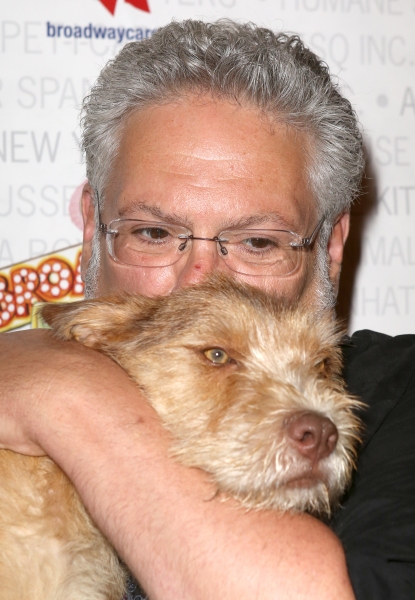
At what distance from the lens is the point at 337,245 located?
3229 mm

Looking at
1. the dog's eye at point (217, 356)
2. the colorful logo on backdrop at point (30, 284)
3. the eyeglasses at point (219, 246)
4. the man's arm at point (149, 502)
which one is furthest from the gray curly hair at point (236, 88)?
the man's arm at point (149, 502)

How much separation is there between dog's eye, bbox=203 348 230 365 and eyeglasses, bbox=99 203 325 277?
59cm

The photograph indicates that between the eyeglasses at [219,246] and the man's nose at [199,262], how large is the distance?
20 mm

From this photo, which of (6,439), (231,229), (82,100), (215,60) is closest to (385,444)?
(231,229)

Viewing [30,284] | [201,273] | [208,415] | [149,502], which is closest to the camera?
[149,502]

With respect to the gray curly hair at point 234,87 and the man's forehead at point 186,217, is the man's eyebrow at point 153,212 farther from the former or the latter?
the gray curly hair at point 234,87

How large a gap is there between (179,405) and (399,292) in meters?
2.14

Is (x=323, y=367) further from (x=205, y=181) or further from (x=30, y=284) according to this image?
(x=30, y=284)

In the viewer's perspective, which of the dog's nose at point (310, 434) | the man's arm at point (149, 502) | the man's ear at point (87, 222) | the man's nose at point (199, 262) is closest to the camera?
the man's arm at point (149, 502)

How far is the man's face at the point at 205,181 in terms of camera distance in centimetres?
249

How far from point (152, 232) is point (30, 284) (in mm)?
1087

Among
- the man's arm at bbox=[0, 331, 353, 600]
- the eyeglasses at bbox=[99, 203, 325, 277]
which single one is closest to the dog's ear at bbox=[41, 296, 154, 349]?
the man's arm at bbox=[0, 331, 353, 600]

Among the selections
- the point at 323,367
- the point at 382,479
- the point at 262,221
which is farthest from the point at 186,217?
the point at 382,479

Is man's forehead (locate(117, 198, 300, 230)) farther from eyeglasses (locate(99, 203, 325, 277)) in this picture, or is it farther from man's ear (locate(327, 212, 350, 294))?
man's ear (locate(327, 212, 350, 294))
